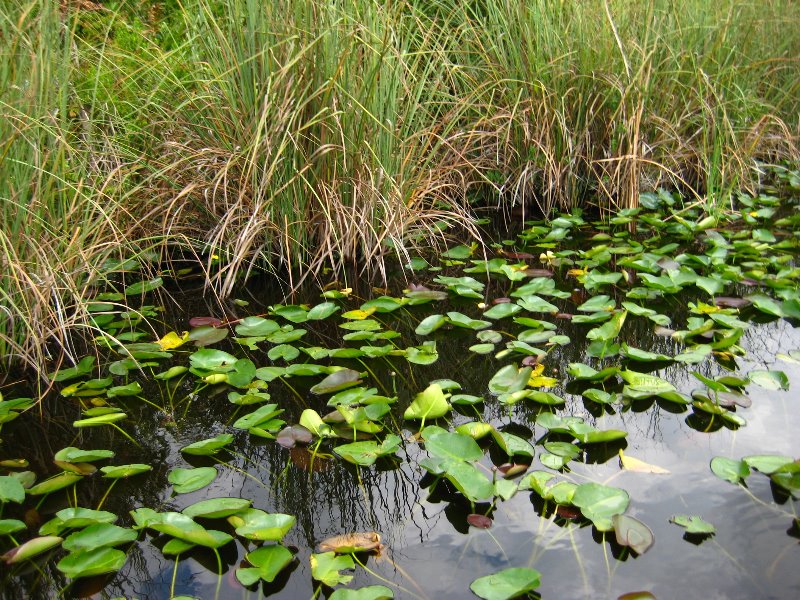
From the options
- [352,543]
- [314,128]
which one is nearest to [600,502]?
[352,543]

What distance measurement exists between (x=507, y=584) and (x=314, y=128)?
195 centimetres

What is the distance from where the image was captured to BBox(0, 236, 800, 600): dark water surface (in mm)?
1478

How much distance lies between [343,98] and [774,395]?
175 centimetres

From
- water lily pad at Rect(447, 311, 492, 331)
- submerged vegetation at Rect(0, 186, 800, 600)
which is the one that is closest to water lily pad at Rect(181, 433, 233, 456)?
submerged vegetation at Rect(0, 186, 800, 600)

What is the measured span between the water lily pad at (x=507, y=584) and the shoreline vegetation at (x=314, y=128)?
1346 millimetres

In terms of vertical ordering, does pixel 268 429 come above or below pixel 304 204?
below

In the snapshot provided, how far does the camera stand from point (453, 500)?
5.66ft

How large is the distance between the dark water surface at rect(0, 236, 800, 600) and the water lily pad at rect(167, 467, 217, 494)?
30 mm

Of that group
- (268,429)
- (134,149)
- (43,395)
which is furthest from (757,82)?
(43,395)

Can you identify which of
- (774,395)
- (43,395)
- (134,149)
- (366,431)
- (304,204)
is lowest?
(774,395)

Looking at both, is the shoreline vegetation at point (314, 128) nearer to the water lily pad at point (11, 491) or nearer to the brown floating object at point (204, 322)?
the brown floating object at point (204, 322)

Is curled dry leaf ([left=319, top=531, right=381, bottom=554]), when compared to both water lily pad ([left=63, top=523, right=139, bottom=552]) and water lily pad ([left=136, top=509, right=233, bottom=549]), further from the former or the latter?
water lily pad ([left=63, top=523, right=139, bottom=552])

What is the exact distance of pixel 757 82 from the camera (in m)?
4.34

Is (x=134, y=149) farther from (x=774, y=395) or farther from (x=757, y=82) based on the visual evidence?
(x=757, y=82)
